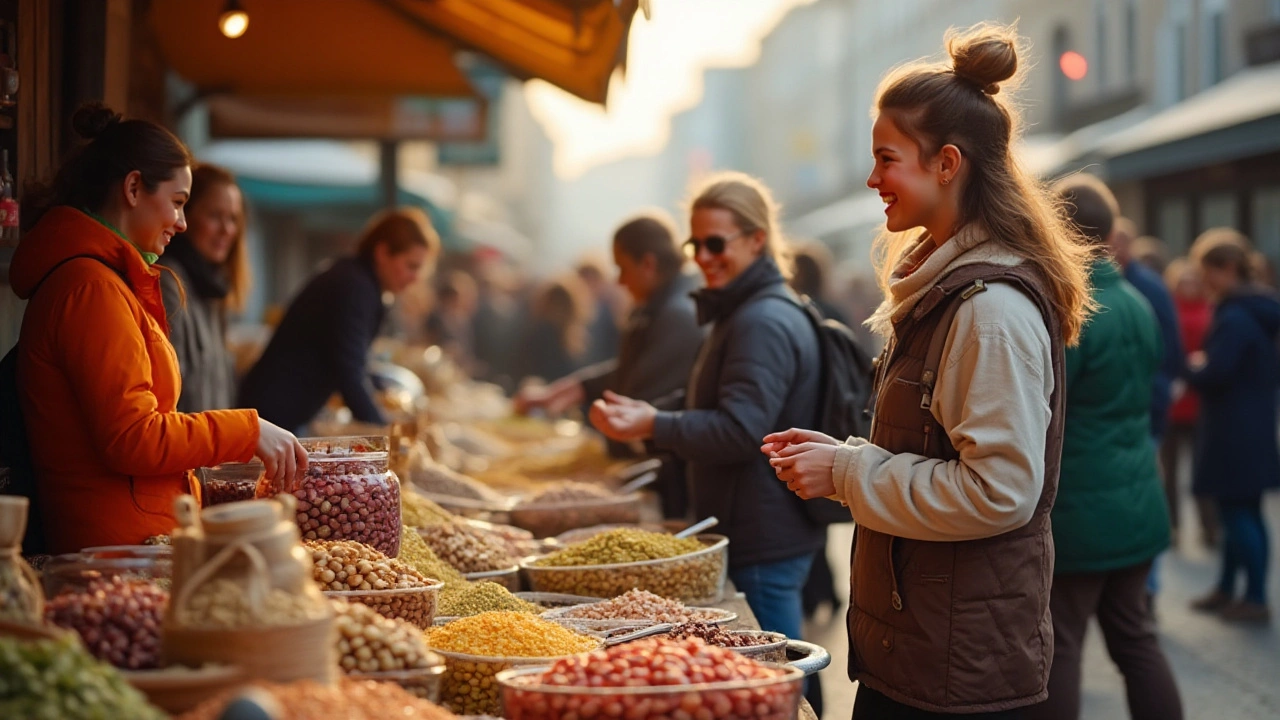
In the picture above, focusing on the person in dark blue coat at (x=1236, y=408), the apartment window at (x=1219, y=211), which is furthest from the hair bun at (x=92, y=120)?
the apartment window at (x=1219, y=211)

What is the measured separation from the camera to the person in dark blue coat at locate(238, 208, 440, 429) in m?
6.07

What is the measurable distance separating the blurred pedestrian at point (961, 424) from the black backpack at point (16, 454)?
5.61ft

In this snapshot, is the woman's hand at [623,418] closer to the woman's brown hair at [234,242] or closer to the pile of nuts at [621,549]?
the pile of nuts at [621,549]

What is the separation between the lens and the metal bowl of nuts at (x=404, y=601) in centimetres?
301

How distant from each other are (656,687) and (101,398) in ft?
4.56

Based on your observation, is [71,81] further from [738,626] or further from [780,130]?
[780,130]

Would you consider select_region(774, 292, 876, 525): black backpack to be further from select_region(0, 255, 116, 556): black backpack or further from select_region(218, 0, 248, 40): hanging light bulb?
select_region(218, 0, 248, 40): hanging light bulb

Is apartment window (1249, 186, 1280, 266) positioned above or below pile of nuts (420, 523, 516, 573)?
above

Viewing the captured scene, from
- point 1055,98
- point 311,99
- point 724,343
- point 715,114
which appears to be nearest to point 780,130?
point 715,114

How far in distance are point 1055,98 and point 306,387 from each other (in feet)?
84.9

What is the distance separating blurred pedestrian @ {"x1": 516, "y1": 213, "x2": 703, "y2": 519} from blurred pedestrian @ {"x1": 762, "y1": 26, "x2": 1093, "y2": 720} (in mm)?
2793

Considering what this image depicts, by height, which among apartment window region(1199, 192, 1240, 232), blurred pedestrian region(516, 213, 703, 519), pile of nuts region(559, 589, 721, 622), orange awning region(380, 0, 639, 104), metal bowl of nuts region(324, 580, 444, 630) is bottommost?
pile of nuts region(559, 589, 721, 622)

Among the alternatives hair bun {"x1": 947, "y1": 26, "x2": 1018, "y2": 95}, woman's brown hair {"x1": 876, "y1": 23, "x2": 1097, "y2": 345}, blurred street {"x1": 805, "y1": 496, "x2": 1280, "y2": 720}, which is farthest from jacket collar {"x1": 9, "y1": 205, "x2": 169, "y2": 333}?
blurred street {"x1": 805, "y1": 496, "x2": 1280, "y2": 720}

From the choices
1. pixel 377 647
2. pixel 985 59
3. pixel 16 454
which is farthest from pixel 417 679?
pixel 985 59
